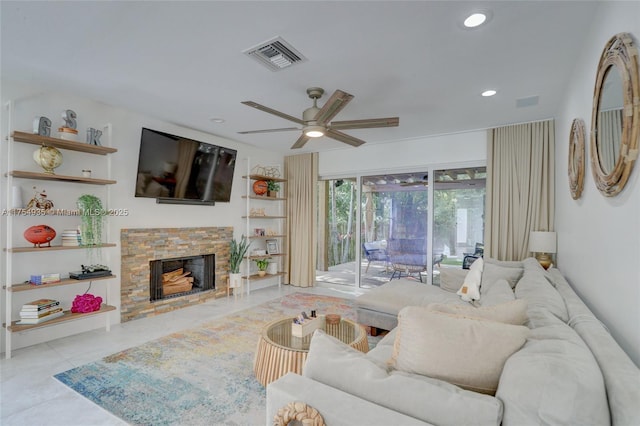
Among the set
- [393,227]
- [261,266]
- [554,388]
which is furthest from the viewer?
[261,266]

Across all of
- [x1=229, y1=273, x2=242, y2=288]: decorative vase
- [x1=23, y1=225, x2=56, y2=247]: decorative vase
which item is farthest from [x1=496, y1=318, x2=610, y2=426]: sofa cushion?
[x1=229, y1=273, x2=242, y2=288]: decorative vase

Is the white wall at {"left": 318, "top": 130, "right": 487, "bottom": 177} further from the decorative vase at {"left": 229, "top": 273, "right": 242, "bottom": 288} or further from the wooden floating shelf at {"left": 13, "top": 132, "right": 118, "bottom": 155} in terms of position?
the wooden floating shelf at {"left": 13, "top": 132, "right": 118, "bottom": 155}

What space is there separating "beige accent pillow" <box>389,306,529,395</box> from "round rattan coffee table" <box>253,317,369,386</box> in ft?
3.43

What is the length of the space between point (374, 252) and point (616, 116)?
4.32 meters

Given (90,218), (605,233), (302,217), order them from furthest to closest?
(302,217) → (90,218) → (605,233)

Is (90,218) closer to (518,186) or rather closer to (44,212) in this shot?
(44,212)

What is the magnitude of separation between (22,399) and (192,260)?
282cm

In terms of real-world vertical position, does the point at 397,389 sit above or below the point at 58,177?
below

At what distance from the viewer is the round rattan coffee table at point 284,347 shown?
2.11 meters

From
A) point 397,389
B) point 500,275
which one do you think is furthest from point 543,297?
point 500,275

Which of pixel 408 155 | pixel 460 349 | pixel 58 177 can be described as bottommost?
pixel 460 349

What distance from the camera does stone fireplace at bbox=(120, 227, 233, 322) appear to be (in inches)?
156

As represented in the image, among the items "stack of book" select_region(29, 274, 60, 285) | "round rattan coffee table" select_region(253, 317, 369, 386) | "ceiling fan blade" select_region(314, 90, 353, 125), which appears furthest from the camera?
"stack of book" select_region(29, 274, 60, 285)

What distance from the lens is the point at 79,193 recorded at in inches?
140
